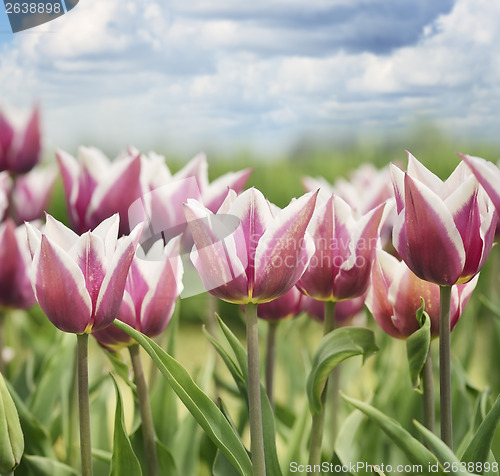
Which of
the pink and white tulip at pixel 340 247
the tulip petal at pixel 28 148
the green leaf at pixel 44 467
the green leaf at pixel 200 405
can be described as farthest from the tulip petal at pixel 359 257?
the tulip petal at pixel 28 148

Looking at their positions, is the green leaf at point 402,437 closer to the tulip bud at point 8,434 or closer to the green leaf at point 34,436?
the tulip bud at point 8,434

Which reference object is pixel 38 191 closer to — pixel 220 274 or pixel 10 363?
pixel 10 363

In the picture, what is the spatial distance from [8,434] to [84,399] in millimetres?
41

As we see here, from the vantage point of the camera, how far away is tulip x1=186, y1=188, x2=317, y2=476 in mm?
339

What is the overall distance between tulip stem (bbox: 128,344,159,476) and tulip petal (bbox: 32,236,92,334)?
0.08 metres

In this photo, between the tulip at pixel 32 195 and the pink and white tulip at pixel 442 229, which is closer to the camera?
the pink and white tulip at pixel 442 229

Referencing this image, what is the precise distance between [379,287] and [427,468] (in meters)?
0.11

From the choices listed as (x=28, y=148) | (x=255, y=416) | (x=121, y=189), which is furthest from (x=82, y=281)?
(x=28, y=148)

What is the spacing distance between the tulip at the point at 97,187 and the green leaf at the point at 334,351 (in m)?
0.21

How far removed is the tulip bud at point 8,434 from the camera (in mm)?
344

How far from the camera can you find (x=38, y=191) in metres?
0.82

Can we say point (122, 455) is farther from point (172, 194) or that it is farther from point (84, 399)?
point (172, 194)

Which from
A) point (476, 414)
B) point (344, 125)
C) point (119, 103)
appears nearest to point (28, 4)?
point (119, 103)

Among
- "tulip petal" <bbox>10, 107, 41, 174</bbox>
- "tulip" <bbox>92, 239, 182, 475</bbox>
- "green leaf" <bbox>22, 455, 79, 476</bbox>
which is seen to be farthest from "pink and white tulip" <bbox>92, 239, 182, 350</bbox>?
"tulip petal" <bbox>10, 107, 41, 174</bbox>
